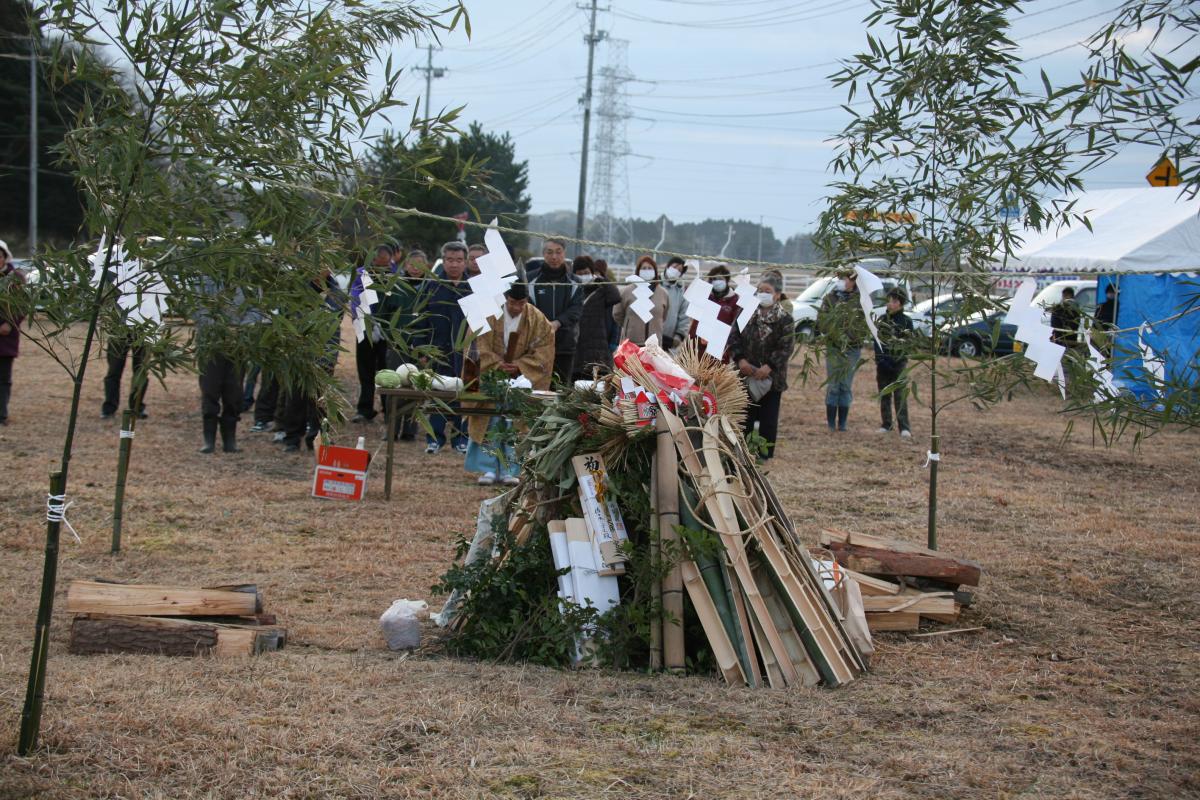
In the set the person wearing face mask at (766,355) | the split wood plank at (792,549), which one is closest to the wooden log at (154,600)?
the split wood plank at (792,549)

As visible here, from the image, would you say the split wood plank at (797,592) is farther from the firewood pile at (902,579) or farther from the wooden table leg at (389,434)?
the wooden table leg at (389,434)

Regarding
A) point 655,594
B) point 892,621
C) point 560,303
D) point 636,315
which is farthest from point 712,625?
point 636,315

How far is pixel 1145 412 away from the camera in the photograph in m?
3.91

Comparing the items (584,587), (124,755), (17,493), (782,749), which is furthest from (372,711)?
(17,493)

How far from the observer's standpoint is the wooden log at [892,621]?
6.12m

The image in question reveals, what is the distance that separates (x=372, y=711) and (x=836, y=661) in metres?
2.15

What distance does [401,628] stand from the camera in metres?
5.53

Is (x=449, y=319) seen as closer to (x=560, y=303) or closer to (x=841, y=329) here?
Answer: (x=560, y=303)

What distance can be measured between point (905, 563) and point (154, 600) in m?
4.23

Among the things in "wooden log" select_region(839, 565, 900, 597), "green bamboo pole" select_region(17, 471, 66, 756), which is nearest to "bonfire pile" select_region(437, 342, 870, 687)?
"wooden log" select_region(839, 565, 900, 597)

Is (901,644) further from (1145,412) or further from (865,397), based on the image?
(865,397)

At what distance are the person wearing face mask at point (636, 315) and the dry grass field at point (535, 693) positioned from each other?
3.65 m

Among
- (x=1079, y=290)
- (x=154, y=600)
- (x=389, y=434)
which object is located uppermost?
(x=1079, y=290)

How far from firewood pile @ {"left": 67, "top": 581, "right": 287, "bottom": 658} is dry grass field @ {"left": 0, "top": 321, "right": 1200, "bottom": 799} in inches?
6.1
